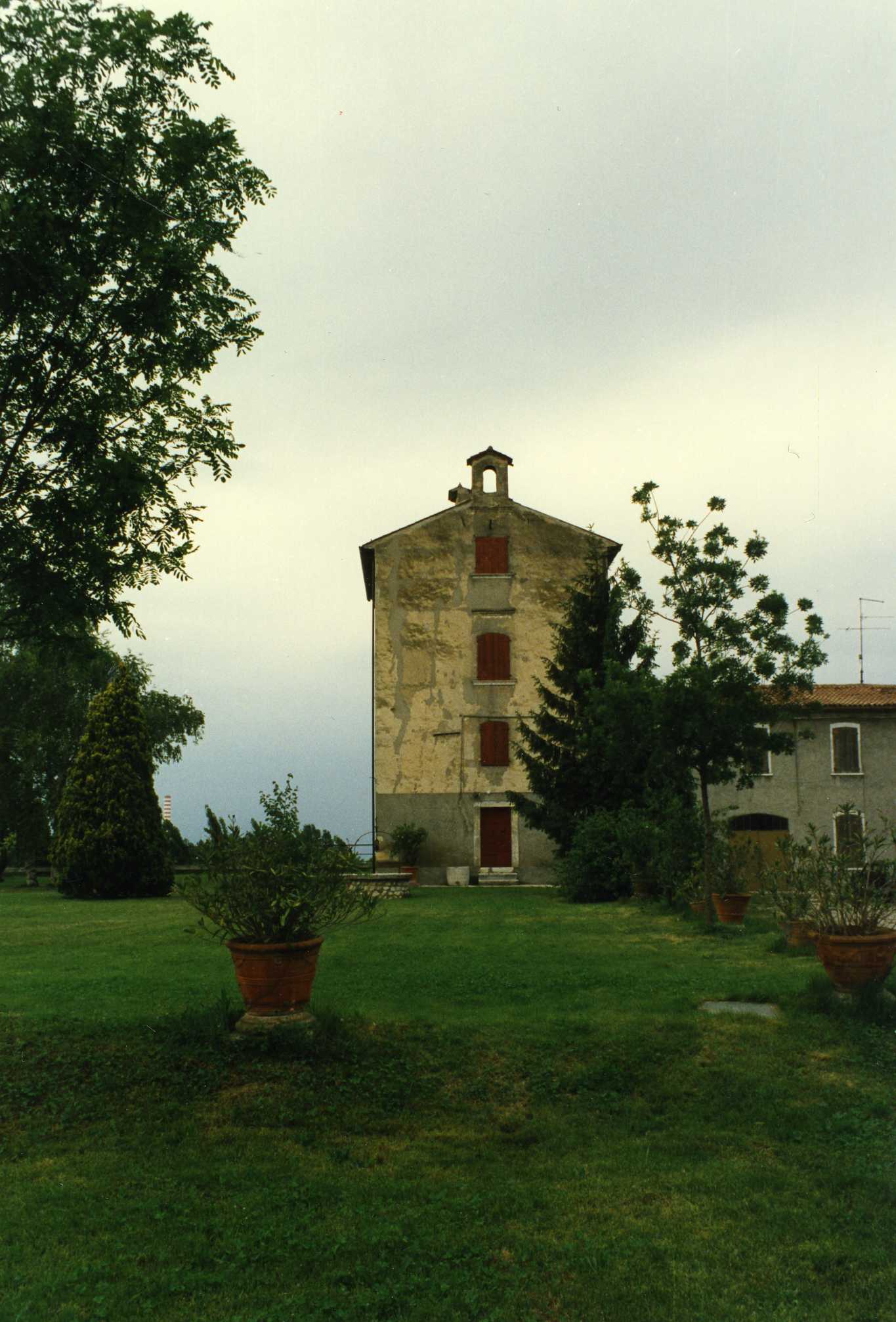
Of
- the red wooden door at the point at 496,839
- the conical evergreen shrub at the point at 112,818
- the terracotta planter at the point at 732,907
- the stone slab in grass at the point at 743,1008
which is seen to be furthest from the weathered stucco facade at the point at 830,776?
the stone slab in grass at the point at 743,1008

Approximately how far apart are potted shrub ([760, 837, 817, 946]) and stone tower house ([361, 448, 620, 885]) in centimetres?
1902

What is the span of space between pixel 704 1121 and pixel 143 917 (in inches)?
571

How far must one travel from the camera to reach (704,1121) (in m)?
6.07

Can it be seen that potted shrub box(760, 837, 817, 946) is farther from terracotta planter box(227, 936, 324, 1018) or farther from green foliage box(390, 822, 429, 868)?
green foliage box(390, 822, 429, 868)

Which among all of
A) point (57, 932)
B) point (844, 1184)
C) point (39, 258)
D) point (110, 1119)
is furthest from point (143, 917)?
point (844, 1184)

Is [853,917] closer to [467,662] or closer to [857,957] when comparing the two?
[857,957]

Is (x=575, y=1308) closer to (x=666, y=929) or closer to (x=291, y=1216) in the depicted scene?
(x=291, y=1216)

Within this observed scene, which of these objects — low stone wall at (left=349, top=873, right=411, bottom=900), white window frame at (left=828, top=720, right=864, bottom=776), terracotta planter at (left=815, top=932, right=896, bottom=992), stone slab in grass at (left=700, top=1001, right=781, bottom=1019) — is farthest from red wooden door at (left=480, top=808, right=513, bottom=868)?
terracotta planter at (left=815, top=932, right=896, bottom=992)

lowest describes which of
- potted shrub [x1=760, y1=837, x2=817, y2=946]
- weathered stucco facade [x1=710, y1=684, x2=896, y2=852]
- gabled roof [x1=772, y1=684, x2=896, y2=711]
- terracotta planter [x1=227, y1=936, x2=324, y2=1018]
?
terracotta planter [x1=227, y1=936, x2=324, y2=1018]

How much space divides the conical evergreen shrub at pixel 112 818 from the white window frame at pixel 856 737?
60.8 ft

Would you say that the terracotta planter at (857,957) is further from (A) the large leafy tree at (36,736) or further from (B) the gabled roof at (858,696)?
(A) the large leafy tree at (36,736)

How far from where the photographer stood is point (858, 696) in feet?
96.2

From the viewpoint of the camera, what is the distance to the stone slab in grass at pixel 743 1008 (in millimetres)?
8375

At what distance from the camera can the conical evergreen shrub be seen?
2516 centimetres
